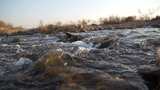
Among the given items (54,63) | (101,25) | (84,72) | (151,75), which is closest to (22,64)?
(54,63)

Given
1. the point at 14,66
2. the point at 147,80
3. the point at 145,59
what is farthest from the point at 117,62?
the point at 14,66

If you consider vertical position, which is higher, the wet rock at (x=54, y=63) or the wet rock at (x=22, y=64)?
the wet rock at (x=54, y=63)

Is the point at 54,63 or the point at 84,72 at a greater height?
the point at 54,63

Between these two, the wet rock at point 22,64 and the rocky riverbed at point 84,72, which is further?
the wet rock at point 22,64

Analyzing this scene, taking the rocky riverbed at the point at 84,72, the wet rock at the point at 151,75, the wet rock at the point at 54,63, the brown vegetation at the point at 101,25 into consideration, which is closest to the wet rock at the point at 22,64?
the rocky riverbed at the point at 84,72

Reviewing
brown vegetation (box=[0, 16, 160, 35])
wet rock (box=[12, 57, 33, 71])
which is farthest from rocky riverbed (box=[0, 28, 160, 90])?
brown vegetation (box=[0, 16, 160, 35])

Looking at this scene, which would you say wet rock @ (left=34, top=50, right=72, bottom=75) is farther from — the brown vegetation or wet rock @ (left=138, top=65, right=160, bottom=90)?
the brown vegetation

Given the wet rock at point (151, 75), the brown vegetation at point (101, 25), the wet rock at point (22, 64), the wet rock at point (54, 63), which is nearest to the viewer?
the wet rock at point (151, 75)

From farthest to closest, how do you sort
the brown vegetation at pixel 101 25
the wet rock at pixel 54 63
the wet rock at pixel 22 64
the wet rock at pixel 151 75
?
the brown vegetation at pixel 101 25 < the wet rock at pixel 22 64 < the wet rock at pixel 54 63 < the wet rock at pixel 151 75

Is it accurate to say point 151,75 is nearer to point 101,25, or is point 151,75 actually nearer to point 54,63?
point 54,63

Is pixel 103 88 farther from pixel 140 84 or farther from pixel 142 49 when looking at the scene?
pixel 142 49

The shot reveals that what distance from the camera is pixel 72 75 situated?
16.9ft

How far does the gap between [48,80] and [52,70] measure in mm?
338

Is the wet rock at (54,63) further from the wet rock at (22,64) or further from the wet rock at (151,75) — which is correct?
the wet rock at (151,75)
